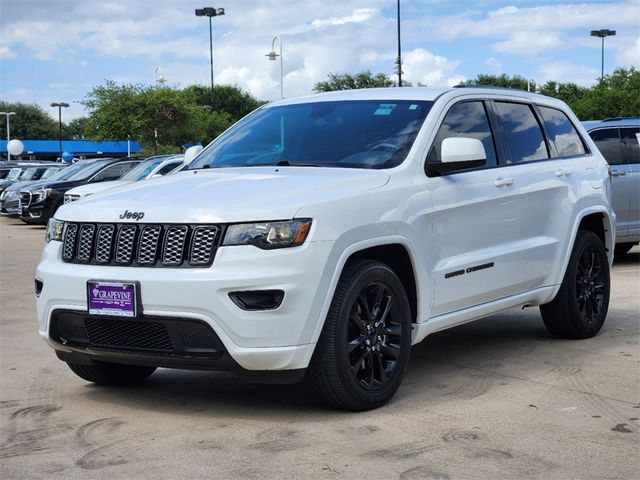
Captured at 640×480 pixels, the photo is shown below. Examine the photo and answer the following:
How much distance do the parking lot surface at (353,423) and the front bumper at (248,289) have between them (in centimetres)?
41

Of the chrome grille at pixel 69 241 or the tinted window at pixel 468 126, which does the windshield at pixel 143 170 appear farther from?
the chrome grille at pixel 69 241

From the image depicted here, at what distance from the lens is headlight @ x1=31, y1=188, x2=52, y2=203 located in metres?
23.2

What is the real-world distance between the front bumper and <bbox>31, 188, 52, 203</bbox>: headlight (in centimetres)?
1853

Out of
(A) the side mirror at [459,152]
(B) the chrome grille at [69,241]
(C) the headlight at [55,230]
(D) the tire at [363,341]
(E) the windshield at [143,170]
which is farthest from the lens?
(E) the windshield at [143,170]

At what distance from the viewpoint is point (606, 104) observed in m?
57.3

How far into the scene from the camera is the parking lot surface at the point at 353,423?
15.4ft

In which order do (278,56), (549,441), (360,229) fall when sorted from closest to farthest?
(549,441) → (360,229) → (278,56)

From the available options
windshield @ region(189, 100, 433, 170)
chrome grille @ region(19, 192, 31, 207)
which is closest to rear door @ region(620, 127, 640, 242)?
windshield @ region(189, 100, 433, 170)

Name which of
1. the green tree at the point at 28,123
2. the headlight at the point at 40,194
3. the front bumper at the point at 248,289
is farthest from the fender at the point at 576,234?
the green tree at the point at 28,123

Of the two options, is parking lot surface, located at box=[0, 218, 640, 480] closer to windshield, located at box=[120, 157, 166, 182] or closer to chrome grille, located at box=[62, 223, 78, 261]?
chrome grille, located at box=[62, 223, 78, 261]

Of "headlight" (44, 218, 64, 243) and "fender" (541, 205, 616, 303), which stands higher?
"headlight" (44, 218, 64, 243)

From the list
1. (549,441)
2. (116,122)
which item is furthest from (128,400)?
(116,122)

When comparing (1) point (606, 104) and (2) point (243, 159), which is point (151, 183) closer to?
(2) point (243, 159)

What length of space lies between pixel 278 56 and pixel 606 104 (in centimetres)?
2064
